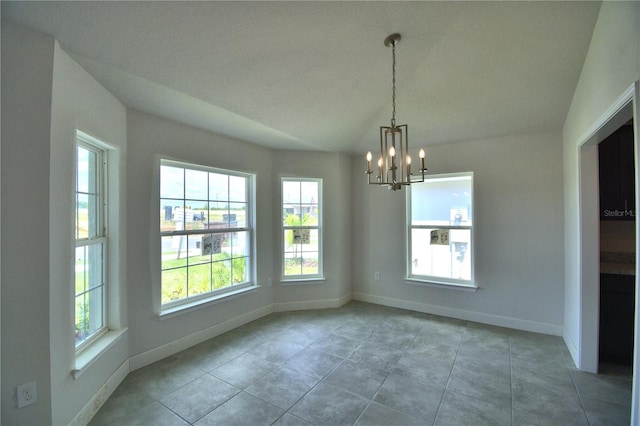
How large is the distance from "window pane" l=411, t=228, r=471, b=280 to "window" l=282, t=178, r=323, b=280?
57.7 inches

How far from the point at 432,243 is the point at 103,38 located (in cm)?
404

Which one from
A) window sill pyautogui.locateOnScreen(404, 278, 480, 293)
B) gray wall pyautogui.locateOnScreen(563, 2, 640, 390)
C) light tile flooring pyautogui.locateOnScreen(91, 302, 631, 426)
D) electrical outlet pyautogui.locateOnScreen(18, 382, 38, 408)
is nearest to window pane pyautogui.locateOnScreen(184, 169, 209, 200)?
light tile flooring pyautogui.locateOnScreen(91, 302, 631, 426)

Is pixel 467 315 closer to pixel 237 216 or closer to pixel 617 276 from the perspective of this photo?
pixel 617 276

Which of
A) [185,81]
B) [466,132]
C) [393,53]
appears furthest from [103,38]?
[466,132]

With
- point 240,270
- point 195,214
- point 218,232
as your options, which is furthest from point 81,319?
point 240,270

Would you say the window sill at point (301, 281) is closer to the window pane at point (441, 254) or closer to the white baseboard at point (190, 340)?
the white baseboard at point (190, 340)

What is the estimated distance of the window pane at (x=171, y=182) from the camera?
2855 mm

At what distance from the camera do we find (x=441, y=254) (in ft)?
12.9

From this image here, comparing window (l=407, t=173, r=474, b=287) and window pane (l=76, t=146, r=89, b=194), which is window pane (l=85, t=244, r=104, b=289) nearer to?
window pane (l=76, t=146, r=89, b=194)

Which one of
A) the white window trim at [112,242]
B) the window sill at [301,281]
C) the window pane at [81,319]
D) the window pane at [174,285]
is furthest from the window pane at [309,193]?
the window pane at [81,319]

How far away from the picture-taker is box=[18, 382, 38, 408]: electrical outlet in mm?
1496

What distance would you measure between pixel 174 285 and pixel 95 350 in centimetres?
91

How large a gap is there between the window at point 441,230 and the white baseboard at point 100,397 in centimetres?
357

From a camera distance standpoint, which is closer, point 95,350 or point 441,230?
point 95,350
